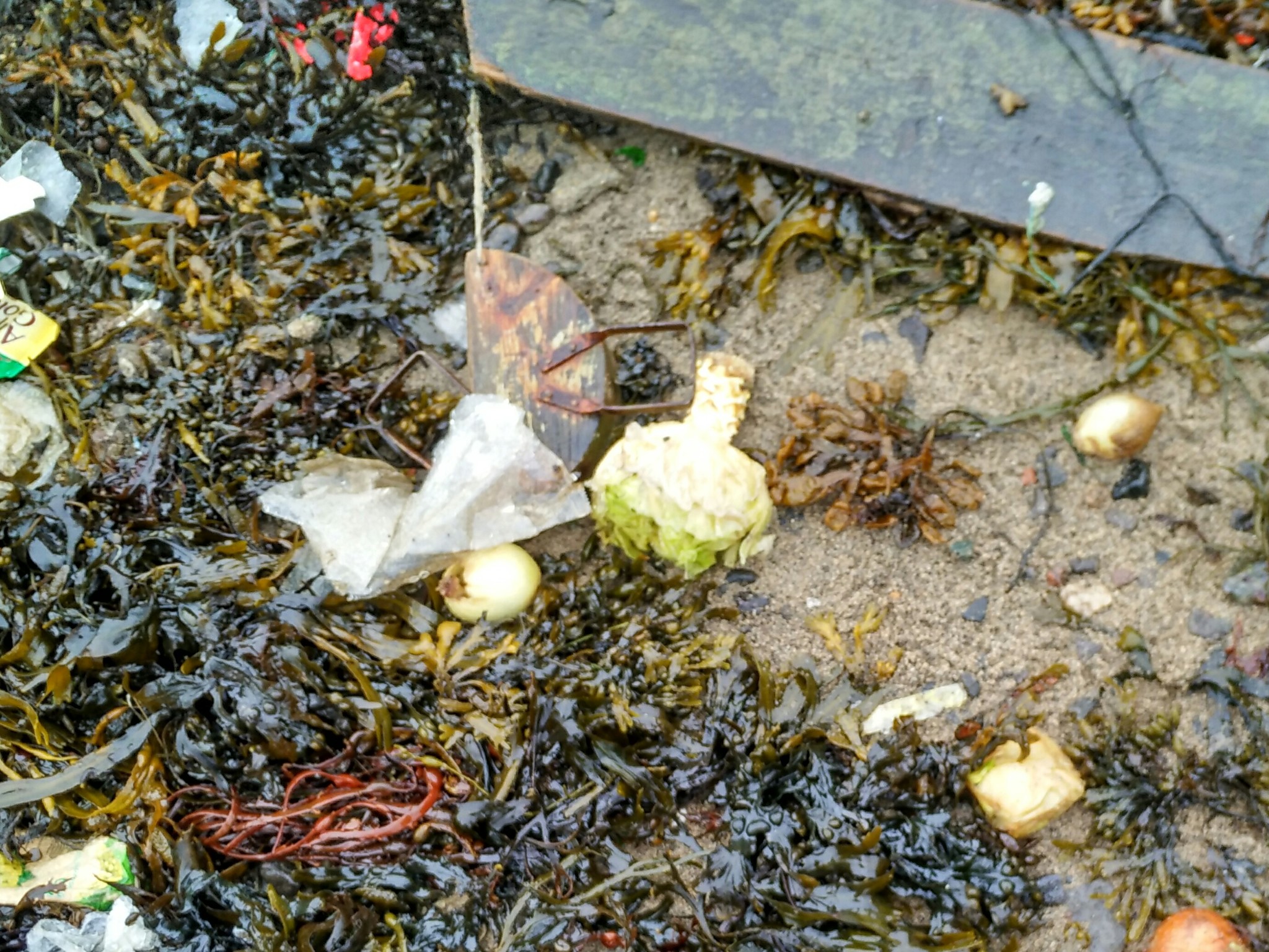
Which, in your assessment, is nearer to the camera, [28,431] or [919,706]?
[919,706]

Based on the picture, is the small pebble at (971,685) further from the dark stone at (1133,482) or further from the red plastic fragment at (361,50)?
the red plastic fragment at (361,50)

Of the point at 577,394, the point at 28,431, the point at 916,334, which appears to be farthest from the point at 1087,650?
the point at 28,431

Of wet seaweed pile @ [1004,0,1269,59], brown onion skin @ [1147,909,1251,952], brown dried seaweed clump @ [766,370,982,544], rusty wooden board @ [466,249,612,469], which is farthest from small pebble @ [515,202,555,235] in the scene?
brown onion skin @ [1147,909,1251,952]

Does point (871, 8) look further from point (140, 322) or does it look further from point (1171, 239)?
point (140, 322)

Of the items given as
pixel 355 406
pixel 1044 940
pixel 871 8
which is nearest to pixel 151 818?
pixel 355 406

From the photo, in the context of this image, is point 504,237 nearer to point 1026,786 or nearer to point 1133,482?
point 1133,482

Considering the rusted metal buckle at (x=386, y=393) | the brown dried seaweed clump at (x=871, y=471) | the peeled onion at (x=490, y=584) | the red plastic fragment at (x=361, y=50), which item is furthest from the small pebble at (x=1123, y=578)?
the red plastic fragment at (x=361, y=50)

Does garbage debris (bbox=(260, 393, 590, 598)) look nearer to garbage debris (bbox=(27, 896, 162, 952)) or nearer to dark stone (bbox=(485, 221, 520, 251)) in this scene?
dark stone (bbox=(485, 221, 520, 251))
